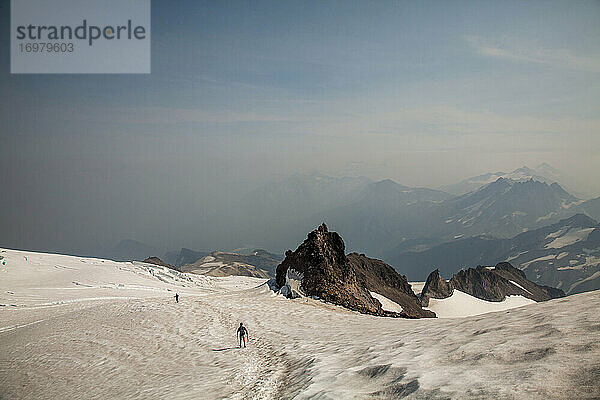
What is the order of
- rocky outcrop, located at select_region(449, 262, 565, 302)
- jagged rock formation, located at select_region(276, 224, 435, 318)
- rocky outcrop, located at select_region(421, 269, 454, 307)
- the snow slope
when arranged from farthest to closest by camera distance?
rocky outcrop, located at select_region(449, 262, 565, 302) < rocky outcrop, located at select_region(421, 269, 454, 307) < the snow slope < jagged rock formation, located at select_region(276, 224, 435, 318)

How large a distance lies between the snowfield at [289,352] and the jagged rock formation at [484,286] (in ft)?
202

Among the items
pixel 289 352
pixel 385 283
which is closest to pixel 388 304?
pixel 385 283

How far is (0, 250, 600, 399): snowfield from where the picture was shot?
8508 mm

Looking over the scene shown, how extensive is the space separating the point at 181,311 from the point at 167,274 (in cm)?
3734

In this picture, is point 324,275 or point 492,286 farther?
point 492,286

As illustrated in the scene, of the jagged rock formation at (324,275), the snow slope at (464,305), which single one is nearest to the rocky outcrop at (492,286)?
the snow slope at (464,305)

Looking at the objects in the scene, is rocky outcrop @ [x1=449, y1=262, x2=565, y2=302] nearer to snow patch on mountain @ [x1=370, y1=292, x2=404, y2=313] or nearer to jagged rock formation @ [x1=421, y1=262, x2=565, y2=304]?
jagged rock formation @ [x1=421, y1=262, x2=565, y2=304]

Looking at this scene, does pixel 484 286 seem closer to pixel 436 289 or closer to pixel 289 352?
pixel 436 289

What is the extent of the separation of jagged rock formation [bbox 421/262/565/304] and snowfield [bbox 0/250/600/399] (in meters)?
61.7

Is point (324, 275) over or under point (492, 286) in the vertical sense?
over

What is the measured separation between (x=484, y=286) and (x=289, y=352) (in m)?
88.7

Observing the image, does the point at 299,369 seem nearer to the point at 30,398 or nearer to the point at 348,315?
the point at 30,398

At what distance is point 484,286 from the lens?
8969 centimetres

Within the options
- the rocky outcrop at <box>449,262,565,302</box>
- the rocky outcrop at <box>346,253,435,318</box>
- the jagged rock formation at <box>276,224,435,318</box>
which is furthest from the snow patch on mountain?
the rocky outcrop at <box>449,262,565,302</box>
